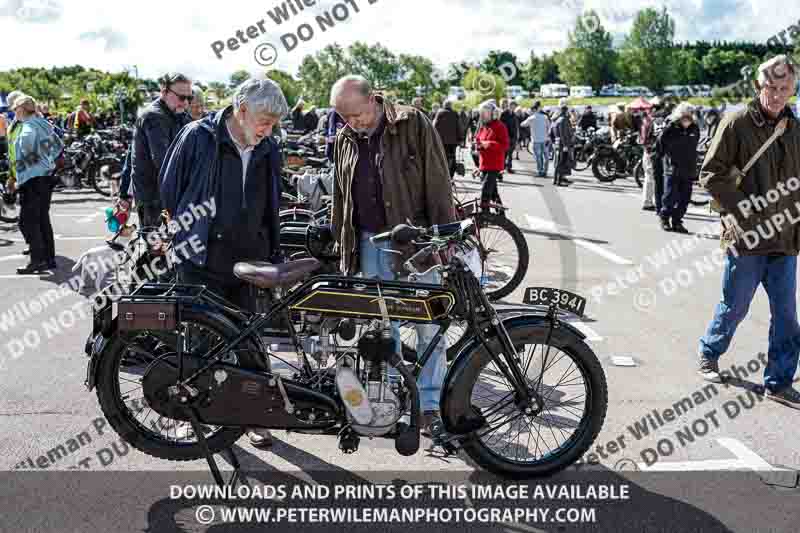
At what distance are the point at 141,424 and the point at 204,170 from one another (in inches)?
50.4

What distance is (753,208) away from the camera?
471 centimetres

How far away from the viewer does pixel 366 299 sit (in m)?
3.52

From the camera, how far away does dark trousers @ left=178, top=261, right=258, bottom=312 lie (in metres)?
4.08

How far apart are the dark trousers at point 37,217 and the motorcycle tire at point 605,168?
12583mm

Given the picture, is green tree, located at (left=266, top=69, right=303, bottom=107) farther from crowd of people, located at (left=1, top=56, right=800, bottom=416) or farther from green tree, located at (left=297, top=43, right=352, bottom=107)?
crowd of people, located at (left=1, top=56, right=800, bottom=416)

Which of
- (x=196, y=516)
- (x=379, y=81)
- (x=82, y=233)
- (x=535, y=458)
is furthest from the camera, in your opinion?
(x=379, y=81)

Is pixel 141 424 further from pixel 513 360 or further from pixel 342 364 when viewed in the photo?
pixel 513 360

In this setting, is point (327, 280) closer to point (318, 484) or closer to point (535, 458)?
point (318, 484)

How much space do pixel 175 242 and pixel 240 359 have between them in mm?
780

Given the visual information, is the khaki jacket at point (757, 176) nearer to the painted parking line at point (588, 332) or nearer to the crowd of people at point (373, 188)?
the crowd of people at point (373, 188)

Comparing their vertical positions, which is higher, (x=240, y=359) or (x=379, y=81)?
(x=379, y=81)

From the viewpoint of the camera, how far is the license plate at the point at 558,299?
12.6 feet

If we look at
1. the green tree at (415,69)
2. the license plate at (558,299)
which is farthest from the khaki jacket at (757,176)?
the green tree at (415,69)

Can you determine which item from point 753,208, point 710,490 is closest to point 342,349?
point 710,490
